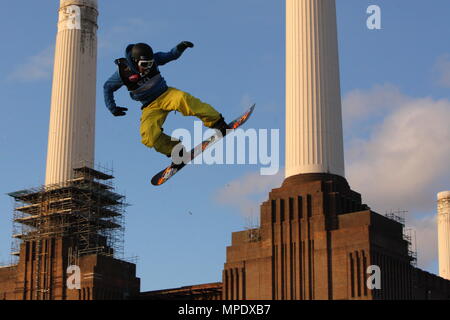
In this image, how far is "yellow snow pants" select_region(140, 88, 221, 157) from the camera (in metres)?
36.5

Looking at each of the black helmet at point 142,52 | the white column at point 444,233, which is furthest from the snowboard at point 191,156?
the white column at point 444,233

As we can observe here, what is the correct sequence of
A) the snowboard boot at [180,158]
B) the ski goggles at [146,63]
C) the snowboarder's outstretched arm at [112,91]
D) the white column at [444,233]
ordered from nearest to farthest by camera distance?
the ski goggles at [146,63] → the snowboarder's outstretched arm at [112,91] → the snowboard boot at [180,158] → the white column at [444,233]

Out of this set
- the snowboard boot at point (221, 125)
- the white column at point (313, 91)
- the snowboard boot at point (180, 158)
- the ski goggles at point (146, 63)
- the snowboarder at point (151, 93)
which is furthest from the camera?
the white column at point (313, 91)

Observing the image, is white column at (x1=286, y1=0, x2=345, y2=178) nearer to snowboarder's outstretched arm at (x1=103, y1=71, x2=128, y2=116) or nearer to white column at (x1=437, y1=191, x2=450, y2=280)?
white column at (x1=437, y1=191, x2=450, y2=280)

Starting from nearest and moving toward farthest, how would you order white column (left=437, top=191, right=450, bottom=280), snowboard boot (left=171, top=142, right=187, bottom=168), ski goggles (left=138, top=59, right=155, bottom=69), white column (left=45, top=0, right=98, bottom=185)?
ski goggles (left=138, top=59, right=155, bottom=69)
snowboard boot (left=171, top=142, right=187, bottom=168)
white column (left=45, top=0, right=98, bottom=185)
white column (left=437, top=191, right=450, bottom=280)

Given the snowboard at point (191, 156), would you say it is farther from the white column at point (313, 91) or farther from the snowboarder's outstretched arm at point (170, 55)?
the white column at point (313, 91)

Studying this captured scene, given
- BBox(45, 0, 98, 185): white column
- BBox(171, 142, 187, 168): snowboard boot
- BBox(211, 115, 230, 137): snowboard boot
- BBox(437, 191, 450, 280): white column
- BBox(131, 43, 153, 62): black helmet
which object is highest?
BBox(45, 0, 98, 185): white column

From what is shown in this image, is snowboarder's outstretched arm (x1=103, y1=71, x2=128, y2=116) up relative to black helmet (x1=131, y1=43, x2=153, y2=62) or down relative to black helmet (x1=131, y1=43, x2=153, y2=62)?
down

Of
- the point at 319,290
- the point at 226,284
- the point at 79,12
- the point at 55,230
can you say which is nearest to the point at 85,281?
the point at 55,230

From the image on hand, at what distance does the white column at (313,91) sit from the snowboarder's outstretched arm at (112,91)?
57.7m

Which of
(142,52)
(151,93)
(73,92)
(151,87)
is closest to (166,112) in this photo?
(151,93)

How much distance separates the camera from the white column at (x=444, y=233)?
138 metres

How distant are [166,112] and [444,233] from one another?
107520mm

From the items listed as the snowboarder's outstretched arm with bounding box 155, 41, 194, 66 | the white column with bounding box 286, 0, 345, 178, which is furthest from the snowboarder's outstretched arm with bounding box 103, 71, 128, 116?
the white column with bounding box 286, 0, 345, 178
